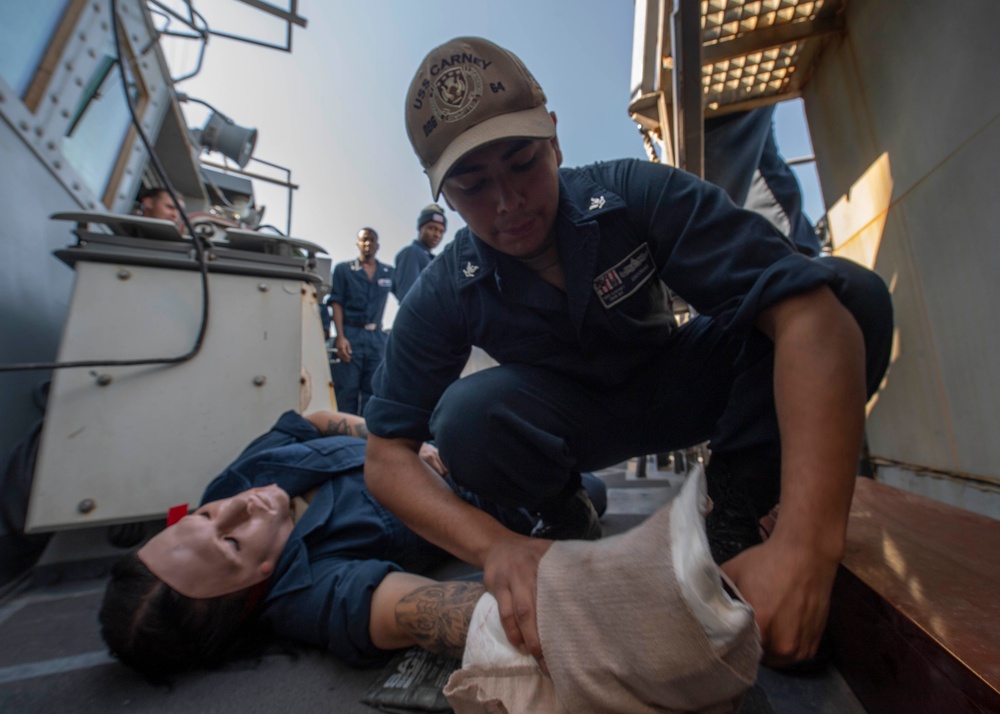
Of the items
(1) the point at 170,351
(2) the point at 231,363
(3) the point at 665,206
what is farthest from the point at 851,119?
(1) the point at 170,351

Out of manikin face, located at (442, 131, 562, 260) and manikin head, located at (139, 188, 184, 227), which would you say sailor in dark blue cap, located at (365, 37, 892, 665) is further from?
manikin head, located at (139, 188, 184, 227)

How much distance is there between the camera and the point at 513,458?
860 mm

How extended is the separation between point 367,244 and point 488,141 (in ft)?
9.79

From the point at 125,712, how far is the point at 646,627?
2.84 feet

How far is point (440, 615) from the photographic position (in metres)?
0.73

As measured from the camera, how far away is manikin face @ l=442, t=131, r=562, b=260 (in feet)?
2.48

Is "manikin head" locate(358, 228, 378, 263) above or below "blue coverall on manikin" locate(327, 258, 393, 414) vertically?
above

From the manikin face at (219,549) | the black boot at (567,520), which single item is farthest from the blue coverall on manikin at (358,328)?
the black boot at (567,520)

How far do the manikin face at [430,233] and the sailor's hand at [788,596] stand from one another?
11.0 ft

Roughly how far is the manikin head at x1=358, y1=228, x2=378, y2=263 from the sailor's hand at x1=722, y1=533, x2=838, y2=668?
340 centimetres

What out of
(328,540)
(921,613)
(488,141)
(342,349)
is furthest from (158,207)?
(921,613)

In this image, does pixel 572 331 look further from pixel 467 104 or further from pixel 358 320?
pixel 358 320

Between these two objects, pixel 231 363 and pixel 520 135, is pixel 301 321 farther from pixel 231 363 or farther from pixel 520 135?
pixel 520 135

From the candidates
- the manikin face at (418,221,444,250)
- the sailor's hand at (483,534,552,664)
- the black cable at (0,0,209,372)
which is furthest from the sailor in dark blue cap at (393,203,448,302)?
the sailor's hand at (483,534,552,664)
